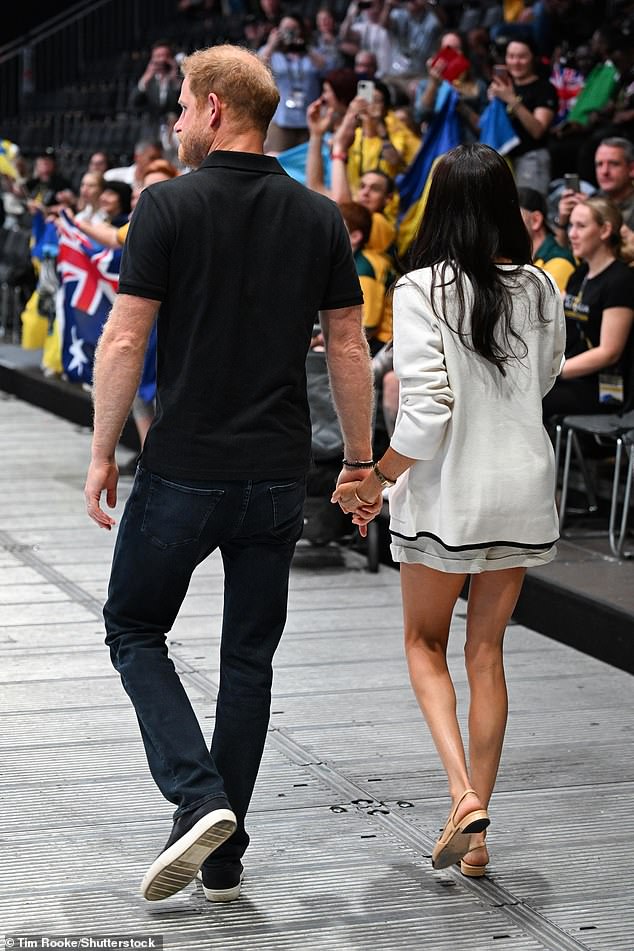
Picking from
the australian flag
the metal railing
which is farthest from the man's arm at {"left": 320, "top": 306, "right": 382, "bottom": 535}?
the metal railing

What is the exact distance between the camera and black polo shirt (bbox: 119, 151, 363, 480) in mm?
2727

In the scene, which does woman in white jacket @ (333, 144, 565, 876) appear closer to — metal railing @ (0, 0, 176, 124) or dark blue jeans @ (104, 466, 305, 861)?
dark blue jeans @ (104, 466, 305, 861)

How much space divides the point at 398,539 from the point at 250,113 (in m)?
0.95

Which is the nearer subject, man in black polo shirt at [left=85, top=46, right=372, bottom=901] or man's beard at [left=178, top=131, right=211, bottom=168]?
man in black polo shirt at [left=85, top=46, right=372, bottom=901]

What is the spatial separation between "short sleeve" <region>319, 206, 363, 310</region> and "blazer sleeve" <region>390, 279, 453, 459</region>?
4.8 inches

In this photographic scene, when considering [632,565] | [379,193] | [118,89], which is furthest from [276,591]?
[118,89]

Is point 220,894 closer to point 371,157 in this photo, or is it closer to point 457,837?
point 457,837

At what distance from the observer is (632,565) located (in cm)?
555

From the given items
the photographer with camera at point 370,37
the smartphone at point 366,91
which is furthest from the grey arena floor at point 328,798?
the photographer with camera at point 370,37

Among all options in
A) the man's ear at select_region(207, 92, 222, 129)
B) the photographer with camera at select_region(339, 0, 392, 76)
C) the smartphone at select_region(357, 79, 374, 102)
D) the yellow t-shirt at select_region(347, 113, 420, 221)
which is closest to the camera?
the man's ear at select_region(207, 92, 222, 129)

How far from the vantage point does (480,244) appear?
9.89 feet

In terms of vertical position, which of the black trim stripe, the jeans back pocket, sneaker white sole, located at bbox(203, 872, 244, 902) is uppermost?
the jeans back pocket

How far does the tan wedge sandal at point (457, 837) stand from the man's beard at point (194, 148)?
4.61ft

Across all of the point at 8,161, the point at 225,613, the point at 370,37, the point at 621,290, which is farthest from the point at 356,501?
the point at 8,161
